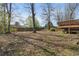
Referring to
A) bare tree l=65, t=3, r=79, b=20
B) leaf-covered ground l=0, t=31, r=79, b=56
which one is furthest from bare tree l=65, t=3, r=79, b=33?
leaf-covered ground l=0, t=31, r=79, b=56

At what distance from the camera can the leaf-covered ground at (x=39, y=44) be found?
7.26 feet

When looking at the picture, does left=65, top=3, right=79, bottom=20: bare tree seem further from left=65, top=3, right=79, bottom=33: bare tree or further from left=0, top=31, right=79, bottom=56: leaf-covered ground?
left=0, top=31, right=79, bottom=56: leaf-covered ground

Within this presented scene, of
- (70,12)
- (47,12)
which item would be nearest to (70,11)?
(70,12)

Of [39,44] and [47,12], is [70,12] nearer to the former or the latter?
[47,12]

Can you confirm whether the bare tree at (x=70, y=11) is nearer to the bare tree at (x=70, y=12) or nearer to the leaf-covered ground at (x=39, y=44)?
the bare tree at (x=70, y=12)

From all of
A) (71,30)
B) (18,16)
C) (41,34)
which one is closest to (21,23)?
(18,16)

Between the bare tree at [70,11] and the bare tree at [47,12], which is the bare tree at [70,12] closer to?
the bare tree at [70,11]

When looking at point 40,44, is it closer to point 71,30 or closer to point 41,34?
point 41,34

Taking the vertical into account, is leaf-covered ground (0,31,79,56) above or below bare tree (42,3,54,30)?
below

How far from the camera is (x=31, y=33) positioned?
7.41ft

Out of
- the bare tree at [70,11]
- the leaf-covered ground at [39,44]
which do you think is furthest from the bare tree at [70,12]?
the leaf-covered ground at [39,44]

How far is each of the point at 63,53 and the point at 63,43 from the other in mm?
102

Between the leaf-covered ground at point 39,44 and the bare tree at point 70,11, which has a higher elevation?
the bare tree at point 70,11

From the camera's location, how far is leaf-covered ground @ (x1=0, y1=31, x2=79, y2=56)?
7.26ft
